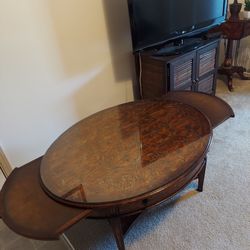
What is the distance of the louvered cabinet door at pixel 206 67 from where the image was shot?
6.88ft

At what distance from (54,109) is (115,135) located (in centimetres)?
73

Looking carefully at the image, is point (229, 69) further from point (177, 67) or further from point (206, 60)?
point (177, 67)

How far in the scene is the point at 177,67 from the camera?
191 cm

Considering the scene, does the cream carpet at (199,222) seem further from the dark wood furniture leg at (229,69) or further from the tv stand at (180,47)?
the dark wood furniture leg at (229,69)

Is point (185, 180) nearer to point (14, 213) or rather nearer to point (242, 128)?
point (14, 213)

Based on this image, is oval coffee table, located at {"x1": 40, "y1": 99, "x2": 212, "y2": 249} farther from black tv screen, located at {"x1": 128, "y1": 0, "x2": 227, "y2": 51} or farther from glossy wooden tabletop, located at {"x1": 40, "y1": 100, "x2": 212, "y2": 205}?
black tv screen, located at {"x1": 128, "y1": 0, "x2": 227, "y2": 51}

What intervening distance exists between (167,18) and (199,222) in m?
1.45

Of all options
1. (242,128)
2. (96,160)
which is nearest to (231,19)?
(242,128)

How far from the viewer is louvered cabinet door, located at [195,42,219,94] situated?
210 centimetres

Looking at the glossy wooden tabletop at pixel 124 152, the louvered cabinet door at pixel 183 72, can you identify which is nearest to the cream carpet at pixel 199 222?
the glossy wooden tabletop at pixel 124 152

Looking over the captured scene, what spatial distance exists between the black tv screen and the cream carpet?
1047mm

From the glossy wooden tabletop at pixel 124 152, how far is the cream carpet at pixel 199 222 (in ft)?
1.60

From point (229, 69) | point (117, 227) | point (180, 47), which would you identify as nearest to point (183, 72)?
point (180, 47)

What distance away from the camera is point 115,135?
4.31 feet
